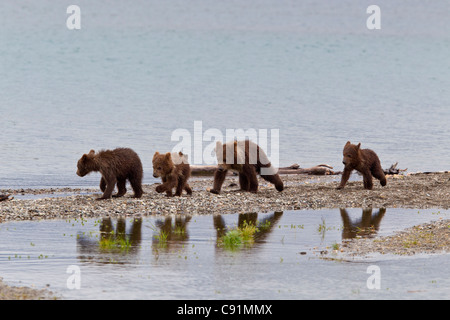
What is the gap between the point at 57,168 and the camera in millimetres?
31547

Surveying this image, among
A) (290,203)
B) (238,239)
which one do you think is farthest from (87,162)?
(238,239)

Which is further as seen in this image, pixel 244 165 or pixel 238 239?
pixel 244 165

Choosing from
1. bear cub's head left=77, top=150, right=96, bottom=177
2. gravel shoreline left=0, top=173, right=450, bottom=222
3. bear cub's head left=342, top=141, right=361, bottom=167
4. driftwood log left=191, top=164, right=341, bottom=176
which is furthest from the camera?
driftwood log left=191, top=164, right=341, bottom=176

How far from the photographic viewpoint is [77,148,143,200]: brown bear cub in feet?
65.6

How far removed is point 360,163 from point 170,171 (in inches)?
203

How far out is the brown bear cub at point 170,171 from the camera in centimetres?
2033

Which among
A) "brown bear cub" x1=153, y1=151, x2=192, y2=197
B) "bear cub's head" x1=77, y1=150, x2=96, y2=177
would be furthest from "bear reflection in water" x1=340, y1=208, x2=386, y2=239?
"bear cub's head" x1=77, y1=150, x2=96, y2=177

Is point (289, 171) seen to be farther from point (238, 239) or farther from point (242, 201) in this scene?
point (238, 239)

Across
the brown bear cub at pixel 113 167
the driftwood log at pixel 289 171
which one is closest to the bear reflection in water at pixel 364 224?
the brown bear cub at pixel 113 167

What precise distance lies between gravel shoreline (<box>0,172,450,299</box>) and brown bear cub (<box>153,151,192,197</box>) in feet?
1.27

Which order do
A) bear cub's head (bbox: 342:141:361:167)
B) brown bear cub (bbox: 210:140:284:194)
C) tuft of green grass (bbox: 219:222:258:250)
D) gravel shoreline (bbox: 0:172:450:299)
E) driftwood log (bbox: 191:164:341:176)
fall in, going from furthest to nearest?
driftwood log (bbox: 191:164:341:176) → bear cub's head (bbox: 342:141:361:167) → brown bear cub (bbox: 210:140:284:194) → gravel shoreline (bbox: 0:172:450:299) → tuft of green grass (bbox: 219:222:258:250)

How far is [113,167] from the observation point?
2017 cm

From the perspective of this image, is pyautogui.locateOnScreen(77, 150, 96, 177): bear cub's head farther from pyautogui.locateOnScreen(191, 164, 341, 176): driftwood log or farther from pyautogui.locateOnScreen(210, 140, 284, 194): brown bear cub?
pyautogui.locateOnScreen(191, 164, 341, 176): driftwood log

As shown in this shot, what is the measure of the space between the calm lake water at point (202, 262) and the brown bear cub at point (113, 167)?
9.95 feet
